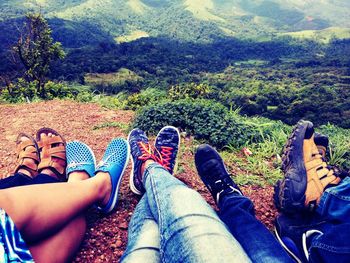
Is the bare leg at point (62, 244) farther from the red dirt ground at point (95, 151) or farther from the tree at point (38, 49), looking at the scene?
the tree at point (38, 49)

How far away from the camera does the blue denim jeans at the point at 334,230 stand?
4.11ft

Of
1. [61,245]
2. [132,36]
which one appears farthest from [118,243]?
[132,36]

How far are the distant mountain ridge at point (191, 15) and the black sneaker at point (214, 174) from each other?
94959mm

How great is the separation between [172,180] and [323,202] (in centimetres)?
81

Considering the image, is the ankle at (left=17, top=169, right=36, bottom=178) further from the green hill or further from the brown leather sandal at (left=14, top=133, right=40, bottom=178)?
the green hill

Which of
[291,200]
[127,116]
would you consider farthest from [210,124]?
[291,200]

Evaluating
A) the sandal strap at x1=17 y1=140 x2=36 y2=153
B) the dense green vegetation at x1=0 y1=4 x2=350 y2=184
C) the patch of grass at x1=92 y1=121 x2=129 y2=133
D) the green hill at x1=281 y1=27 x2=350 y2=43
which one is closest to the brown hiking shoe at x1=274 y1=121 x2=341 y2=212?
the dense green vegetation at x1=0 y1=4 x2=350 y2=184

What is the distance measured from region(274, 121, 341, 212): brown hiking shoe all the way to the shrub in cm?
135

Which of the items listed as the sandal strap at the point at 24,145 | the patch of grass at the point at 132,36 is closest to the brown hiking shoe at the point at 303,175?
the sandal strap at the point at 24,145

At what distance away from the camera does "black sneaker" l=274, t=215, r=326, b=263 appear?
1542 millimetres

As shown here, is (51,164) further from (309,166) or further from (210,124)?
(210,124)

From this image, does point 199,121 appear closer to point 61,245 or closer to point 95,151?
point 95,151

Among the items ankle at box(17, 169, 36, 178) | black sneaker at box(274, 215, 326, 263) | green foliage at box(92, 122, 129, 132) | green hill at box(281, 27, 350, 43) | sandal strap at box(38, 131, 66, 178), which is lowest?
green hill at box(281, 27, 350, 43)

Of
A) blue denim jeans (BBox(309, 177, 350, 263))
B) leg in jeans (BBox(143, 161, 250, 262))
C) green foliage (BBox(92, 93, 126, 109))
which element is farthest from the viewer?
green foliage (BBox(92, 93, 126, 109))
